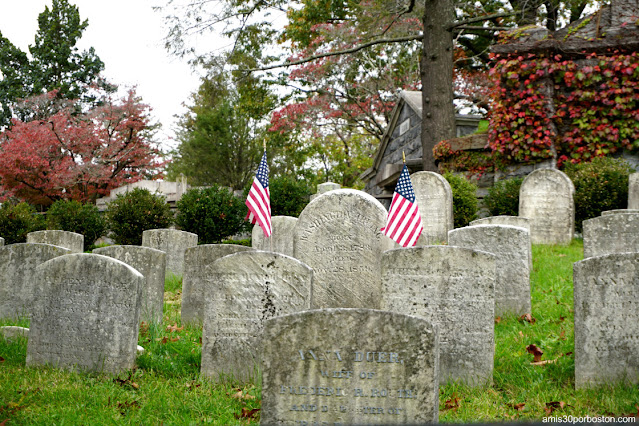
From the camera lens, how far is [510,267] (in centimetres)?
607

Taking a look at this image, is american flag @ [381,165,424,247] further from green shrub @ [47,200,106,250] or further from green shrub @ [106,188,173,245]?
green shrub @ [47,200,106,250]

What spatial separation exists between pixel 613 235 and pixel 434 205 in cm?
416

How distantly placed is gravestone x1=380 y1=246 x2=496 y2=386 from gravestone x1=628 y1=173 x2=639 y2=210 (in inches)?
303

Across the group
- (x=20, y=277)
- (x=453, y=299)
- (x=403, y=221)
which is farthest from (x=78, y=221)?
(x=453, y=299)

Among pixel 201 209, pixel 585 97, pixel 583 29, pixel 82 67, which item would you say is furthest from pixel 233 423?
pixel 82 67

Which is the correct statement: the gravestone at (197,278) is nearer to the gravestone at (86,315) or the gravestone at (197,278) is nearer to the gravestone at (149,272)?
the gravestone at (149,272)

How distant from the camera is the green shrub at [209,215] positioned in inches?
531

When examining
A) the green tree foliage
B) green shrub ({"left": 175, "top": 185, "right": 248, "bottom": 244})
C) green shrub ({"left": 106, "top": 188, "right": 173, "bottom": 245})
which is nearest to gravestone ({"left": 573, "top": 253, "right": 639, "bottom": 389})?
green shrub ({"left": 175, "top": 185, "right": 248, "bottom": 244})

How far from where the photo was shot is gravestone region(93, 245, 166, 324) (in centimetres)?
643

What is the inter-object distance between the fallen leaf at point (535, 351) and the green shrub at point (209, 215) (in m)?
9.66

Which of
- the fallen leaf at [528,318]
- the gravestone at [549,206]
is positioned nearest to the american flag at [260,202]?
the fallen leaf at [528,318]

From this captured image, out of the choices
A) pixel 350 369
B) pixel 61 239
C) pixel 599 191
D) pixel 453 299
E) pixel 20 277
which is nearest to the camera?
pixel 350 369

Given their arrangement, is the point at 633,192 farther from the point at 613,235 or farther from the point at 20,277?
the point at 20,277

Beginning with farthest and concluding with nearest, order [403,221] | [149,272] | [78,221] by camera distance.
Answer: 1. [78,221]
2. [149,272]
3. [403,221]
